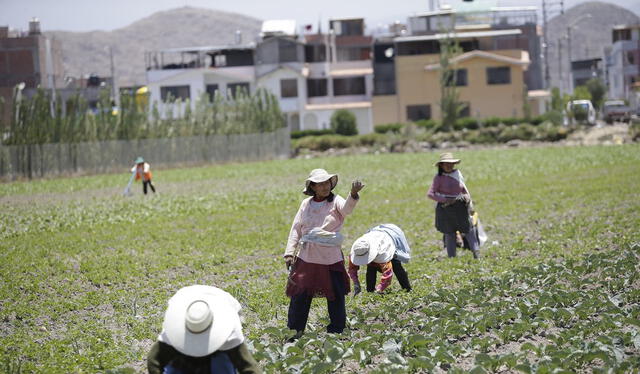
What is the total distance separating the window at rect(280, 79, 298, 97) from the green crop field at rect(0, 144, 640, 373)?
53.4 meters

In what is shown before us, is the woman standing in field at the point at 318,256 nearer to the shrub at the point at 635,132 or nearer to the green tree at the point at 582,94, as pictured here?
the shrub at the point at 635,132

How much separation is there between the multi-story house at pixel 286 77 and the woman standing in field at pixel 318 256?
71.6m

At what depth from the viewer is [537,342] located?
948 centimetres

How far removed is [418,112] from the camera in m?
82.8

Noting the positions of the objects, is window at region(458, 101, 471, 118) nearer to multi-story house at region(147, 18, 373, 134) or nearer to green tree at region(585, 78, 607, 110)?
multi-story house at region(147, 18, 373, 134)

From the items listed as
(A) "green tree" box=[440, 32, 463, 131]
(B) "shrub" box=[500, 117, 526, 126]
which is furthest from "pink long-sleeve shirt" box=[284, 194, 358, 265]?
(B) "shrub" box=[500, 117, 526, 126]

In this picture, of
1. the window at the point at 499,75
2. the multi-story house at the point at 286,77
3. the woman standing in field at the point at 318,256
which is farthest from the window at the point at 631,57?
the woman standing in field at the point at 318,256

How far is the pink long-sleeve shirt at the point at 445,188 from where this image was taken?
15.0 meters

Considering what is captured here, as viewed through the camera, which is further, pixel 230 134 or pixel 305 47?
pixel 305 47

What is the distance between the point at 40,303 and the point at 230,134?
4455 cm

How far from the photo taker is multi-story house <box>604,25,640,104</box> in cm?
11088

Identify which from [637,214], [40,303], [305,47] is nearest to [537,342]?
[40,303]

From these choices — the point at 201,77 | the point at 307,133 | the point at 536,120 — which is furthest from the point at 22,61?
the point at 536,120

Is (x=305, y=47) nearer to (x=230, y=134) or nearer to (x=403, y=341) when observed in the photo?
(x=230, y=134)
